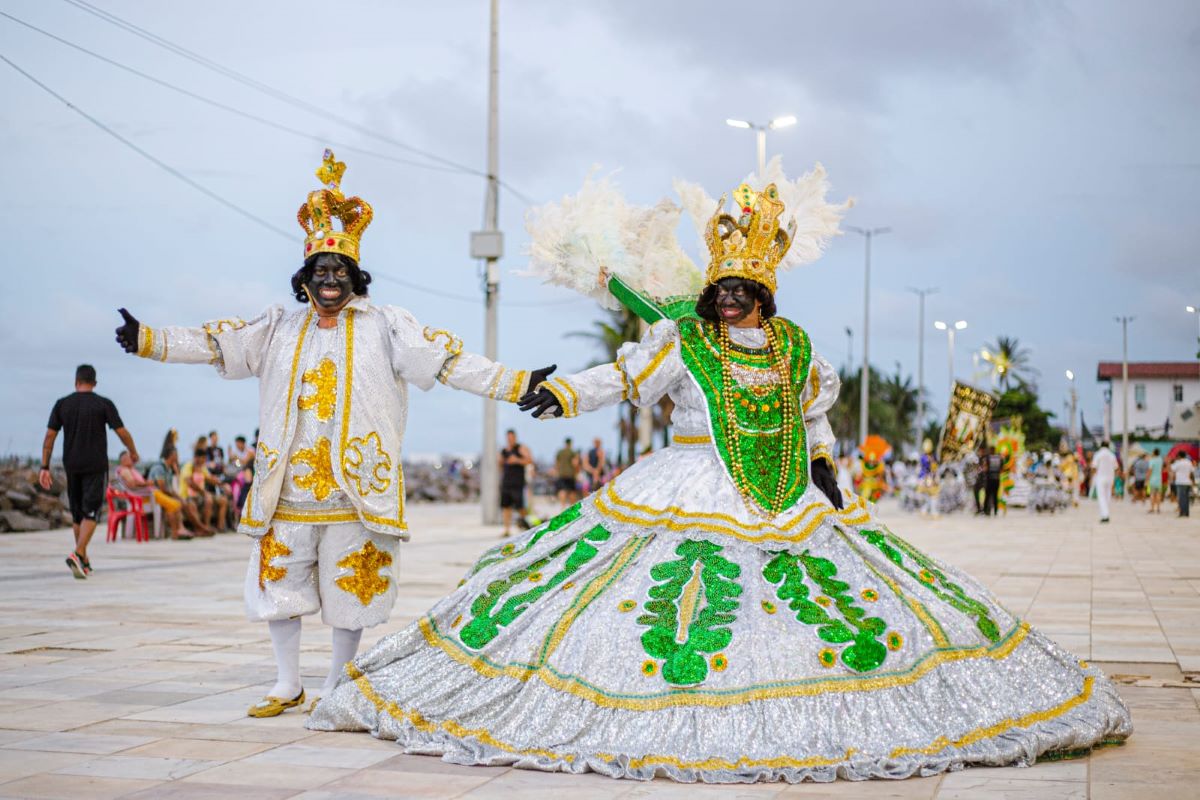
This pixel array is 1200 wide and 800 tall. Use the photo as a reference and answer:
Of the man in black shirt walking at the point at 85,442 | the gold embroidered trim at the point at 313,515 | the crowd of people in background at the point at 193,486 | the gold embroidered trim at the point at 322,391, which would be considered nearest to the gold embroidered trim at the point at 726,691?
the gold embroidered trim at the point at 313,515

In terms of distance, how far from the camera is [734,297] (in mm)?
5832

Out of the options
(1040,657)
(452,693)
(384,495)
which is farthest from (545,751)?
(1040,657)

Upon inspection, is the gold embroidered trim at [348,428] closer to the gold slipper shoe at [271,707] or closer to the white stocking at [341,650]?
the white stocking at [341,650]

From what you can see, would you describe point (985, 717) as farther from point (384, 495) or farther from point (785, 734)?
point (384, 495)

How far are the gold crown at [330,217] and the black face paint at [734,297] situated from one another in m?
1.64

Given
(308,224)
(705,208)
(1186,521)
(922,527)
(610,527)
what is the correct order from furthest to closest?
(1186,521) → (922,527) → (705,208) → (308,224) → (610,527)

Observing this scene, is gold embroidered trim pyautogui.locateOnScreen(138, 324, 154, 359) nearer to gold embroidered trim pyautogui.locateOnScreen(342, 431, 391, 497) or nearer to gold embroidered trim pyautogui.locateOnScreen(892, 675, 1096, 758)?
gold embroidered trim pyautogui.locateOnScreen(342, 431, 391, 497)

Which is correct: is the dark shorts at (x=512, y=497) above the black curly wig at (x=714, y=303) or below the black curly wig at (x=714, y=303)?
below

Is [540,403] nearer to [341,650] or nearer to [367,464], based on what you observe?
[367,464]

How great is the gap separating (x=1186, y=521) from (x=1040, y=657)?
24.9 meters

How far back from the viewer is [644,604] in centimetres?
517

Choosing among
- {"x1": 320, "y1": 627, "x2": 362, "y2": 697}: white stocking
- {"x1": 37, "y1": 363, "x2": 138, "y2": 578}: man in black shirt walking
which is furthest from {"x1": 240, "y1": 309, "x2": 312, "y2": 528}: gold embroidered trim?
{"x1": 37, "y1": 363, "x2": 138, "y2": 578}: man in black shirt walking

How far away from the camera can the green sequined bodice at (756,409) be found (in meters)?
5.62

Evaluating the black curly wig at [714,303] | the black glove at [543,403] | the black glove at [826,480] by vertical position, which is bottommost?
the black glove at [826,480]
